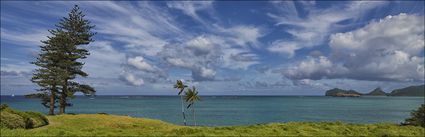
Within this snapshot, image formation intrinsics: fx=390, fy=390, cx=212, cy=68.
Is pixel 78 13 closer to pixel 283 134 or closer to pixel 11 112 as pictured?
pixel 11 112

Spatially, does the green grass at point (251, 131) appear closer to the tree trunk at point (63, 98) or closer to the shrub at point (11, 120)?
the shrub at point (11, 120)

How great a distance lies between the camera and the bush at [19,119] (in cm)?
3653

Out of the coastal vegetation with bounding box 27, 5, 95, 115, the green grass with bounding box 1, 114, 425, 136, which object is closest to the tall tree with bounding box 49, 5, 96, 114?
the coastal vegetation with bounding box 27, 5, 95, 115

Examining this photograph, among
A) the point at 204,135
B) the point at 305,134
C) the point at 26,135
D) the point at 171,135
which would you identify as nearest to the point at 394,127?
the point at 305,134

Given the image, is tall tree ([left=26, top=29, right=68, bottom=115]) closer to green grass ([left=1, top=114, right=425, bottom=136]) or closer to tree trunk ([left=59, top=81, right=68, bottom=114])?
tree trunk ([left=59, top=81, right=68, bottom=114])

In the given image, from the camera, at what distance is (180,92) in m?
76.6

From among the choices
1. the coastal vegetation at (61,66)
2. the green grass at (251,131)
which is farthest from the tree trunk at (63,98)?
the green grass at (251,131)

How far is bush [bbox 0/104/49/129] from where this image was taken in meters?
36.5

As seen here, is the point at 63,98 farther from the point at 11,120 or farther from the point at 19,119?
the point at 11,120

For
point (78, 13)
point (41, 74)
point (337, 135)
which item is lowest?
point (337, 135)

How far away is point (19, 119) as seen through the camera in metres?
38.6

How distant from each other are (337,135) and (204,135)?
9131mm

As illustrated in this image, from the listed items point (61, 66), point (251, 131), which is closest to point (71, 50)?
point (61, 66)

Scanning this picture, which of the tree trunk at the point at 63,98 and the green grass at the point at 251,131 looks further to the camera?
the tree trunk at the point at 63,98
